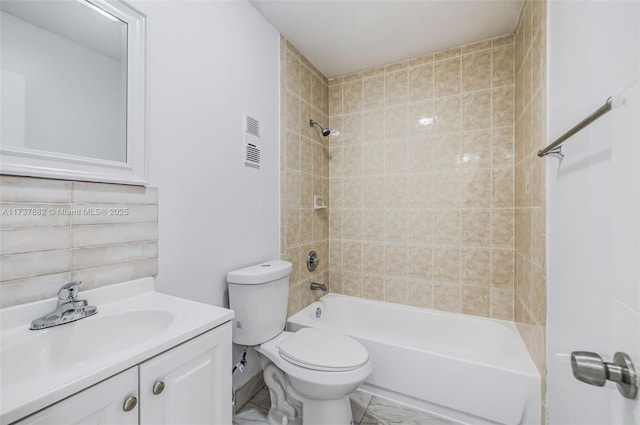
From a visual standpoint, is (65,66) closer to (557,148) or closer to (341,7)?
(341,7)

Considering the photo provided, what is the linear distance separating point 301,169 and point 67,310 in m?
1.57

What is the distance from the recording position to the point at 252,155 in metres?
1.66

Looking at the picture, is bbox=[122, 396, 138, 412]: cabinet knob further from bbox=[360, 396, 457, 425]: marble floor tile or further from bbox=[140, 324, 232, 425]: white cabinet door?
bbox=[360, 396, 457, 425]: marble floor tile

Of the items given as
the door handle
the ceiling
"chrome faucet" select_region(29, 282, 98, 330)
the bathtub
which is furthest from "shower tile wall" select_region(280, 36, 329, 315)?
the door handle

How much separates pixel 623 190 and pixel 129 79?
1.53m

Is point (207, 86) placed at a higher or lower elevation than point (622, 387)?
higher

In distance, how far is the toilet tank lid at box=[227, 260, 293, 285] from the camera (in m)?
1.41

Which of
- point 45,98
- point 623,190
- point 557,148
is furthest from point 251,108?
point 623,190

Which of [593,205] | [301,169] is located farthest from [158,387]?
[301,169]

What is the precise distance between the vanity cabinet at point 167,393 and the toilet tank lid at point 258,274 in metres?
0.50

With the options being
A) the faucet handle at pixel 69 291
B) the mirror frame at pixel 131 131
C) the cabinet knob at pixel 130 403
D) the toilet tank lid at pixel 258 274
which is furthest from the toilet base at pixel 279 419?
the mirror frame at pixel 131 131

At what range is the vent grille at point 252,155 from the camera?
1622 millimetres

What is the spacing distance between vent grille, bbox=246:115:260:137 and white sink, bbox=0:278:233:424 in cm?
99

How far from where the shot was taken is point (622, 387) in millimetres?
475
